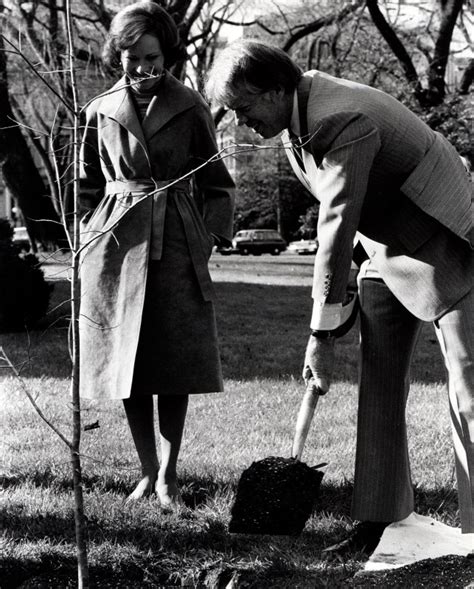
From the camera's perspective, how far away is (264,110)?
2873 millimetres

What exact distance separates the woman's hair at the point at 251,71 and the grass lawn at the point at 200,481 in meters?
1.07

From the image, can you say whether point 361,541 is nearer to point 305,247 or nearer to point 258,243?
point 258,243

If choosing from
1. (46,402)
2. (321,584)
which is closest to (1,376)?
(46,402)

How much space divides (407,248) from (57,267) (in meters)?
14.5

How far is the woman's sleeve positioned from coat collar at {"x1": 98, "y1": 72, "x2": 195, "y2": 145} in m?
0.10

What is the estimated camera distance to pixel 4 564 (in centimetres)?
Result: 301

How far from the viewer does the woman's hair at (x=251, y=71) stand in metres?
2.80

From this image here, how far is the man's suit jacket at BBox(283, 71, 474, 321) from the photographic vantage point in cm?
277

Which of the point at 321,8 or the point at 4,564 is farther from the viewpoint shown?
the point at 321,8

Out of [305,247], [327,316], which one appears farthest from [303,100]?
[305,247]

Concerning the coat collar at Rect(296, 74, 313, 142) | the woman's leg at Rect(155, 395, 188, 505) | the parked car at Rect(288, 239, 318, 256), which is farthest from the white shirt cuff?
the parked car at Rect(288, 239, 318, 256)

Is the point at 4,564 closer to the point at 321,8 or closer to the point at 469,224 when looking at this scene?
the point at 469,224

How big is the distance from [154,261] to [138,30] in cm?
99

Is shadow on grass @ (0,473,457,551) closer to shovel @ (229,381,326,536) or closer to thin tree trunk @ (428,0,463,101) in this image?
shovel @ (229,381,326,536)
